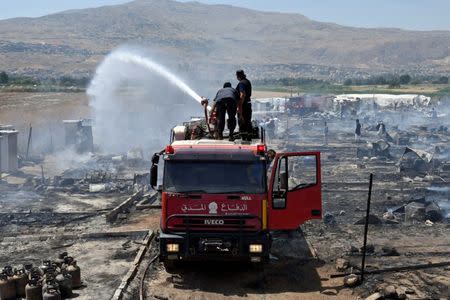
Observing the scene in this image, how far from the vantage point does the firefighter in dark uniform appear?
1305 centimetres

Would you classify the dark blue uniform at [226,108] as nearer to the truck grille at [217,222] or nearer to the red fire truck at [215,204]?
the red fire truck at [215,204]

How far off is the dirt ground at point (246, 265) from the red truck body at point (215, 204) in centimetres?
88

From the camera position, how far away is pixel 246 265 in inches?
489

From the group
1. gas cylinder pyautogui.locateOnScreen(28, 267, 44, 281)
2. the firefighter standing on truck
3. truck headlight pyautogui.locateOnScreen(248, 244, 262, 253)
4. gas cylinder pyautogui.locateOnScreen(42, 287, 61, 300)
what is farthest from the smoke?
gas cylinder pyautogui.locateOnScreen(42, 287, 61, 300)

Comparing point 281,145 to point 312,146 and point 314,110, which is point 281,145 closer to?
point 312,146

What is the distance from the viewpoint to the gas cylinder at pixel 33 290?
10.2 metres

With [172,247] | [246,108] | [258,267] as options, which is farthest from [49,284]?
[246,108]

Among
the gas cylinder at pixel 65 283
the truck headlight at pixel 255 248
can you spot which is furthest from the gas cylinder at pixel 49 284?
the truck headlight at pixel 255 248

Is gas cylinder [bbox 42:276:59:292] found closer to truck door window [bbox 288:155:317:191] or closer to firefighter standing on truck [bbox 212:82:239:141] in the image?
firefighter standing on truck [bbox 212:82:239:141]

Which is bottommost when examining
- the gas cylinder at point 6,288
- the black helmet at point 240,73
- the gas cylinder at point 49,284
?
the gas cylinder at point 6,288

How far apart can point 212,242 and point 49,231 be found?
7.63m

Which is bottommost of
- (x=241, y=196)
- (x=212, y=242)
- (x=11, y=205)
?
(x=11, y=205)

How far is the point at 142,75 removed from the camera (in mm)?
58750

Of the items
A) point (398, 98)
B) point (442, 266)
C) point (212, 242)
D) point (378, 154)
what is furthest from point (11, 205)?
point (398, 98)
